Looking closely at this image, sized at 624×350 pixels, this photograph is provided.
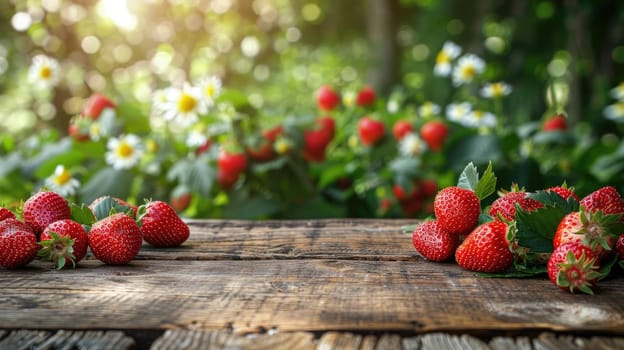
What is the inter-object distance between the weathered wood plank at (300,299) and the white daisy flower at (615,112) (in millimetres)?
2444

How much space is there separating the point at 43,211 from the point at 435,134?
141 centimetres

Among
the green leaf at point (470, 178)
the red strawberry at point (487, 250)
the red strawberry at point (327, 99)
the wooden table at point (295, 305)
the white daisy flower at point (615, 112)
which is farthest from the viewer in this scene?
the white daisy flower at point (615, 112)

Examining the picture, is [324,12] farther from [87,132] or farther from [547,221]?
[547,221]

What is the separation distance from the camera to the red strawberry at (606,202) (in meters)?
0.92

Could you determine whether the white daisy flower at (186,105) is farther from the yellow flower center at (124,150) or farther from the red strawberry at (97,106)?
the red strawberry at (97,106)

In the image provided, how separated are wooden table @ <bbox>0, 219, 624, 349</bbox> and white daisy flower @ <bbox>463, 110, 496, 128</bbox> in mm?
1395

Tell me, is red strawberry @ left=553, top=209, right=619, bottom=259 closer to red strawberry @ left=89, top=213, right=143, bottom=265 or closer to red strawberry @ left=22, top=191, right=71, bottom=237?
red strawberry @ left=89, top=213, right=143, bottom=265

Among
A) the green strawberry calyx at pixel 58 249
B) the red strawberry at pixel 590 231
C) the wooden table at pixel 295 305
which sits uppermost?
the red strawberry at pixel 590 231

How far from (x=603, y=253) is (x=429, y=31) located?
3084mm

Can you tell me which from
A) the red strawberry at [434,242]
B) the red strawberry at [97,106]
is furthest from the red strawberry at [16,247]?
the red strawberry at [97,106]

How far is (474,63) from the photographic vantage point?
A: 8.21 ft

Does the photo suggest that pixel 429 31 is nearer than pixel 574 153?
No

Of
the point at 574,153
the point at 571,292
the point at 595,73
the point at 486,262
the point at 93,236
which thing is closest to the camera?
the point at 571,292

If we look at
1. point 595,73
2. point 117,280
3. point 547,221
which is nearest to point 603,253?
point 547,221
